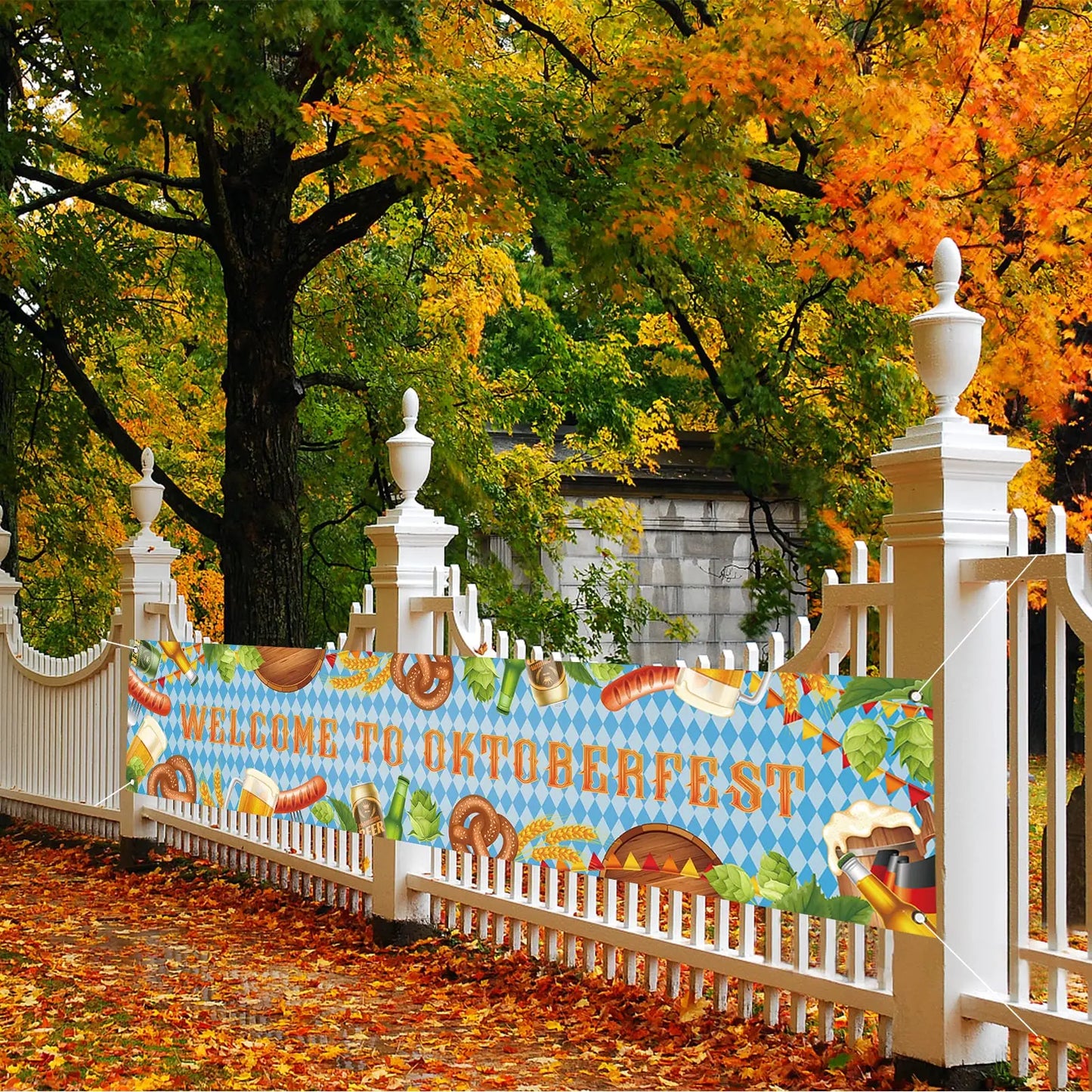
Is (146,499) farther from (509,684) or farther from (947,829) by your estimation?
(947,829)

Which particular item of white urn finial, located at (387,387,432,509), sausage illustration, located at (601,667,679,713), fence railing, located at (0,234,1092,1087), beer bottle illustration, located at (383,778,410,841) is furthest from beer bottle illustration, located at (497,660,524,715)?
white urn finial, located at (387,387,432,509)

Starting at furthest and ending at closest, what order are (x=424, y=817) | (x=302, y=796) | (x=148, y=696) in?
1. (x=148, y=696)
2. (x=302, y=796)
3. (x=424, y=817)

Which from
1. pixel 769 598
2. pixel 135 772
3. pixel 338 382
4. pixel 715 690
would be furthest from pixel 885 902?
pixel 338 382

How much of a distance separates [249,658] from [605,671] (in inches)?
124

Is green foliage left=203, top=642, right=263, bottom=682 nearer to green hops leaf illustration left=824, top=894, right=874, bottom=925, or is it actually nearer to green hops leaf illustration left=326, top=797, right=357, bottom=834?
green hops leaf illustration left=326, top=797, right=357, bottom=834

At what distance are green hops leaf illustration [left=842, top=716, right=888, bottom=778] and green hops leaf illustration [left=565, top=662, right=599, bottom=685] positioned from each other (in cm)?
134

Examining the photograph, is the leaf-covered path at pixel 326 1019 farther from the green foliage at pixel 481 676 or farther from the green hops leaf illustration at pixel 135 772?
→ the green hops leaf illustration at pixel 135 772

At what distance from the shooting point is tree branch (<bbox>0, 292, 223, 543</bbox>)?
40.3 ft

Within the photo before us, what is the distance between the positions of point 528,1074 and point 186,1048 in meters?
1.33

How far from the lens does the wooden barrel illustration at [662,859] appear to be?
523 centimetres

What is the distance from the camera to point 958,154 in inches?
381

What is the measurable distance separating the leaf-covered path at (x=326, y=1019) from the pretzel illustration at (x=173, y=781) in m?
0.85

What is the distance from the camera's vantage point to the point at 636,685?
5.59 metres

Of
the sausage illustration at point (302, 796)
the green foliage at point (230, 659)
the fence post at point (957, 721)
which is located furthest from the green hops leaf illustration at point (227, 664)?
the fence post at point (957, 721)
